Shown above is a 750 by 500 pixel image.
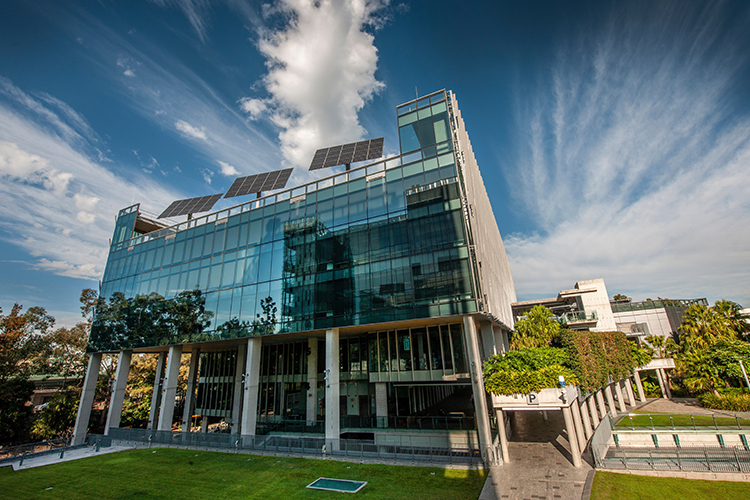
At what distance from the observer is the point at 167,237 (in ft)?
135

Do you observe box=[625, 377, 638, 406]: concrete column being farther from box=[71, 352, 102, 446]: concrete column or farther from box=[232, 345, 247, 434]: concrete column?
box=[71, 352, 102, 446]: concrete column

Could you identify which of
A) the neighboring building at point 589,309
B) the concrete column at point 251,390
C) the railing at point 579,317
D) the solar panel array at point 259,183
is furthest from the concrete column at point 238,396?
the railing at point 579,317

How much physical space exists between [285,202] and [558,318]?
38.4 meters

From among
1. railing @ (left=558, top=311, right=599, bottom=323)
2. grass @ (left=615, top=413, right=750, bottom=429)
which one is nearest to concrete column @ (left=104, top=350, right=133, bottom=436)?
grass @ (left=615, top=413, right=750, bottom=429)

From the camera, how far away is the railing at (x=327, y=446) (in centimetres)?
2014

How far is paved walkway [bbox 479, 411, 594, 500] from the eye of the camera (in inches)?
568

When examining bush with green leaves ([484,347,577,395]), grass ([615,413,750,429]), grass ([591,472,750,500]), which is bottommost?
grass ([591,472,750,500])

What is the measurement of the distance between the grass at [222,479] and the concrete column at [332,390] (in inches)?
138

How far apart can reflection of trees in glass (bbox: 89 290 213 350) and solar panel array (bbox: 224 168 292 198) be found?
38.8ft

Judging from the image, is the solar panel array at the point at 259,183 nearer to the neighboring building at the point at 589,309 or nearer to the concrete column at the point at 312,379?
the concrete column at the point at 312,379

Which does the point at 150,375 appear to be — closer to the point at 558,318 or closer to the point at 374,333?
the point at 374,333

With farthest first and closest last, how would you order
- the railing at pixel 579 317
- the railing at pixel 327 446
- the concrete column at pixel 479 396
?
the railing at pixel 579 317, the railing at pixel 327 446, the concrete column at pixel 479 396

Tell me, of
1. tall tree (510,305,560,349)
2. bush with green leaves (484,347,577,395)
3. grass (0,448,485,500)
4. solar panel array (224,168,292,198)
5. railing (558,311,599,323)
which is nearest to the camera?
grass (0,448,485,500)

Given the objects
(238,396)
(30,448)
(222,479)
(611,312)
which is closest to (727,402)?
(611,312)
